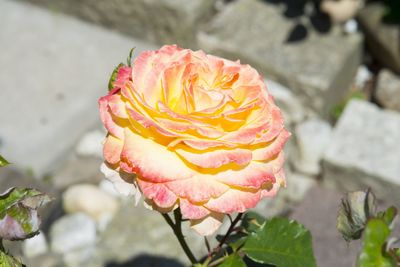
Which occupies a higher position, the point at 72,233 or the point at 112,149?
the point at 112,149

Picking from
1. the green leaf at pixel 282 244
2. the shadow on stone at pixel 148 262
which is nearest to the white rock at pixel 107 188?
the shadow on stone at pixel 148 262

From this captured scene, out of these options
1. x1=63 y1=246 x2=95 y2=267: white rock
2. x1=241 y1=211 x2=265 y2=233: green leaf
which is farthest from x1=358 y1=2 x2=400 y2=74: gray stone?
x1=241 y1=211 x2=265 y2=233: green leaf

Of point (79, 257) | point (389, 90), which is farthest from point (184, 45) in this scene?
point (79, 257)

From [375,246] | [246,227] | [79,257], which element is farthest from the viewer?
[79,257]

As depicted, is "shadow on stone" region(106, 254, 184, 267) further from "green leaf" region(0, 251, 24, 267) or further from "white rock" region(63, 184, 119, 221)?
"green leaf" region(0, 251, 24, 267)

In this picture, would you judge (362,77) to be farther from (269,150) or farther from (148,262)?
(269,150)

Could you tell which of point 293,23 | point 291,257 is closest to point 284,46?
point 293,23

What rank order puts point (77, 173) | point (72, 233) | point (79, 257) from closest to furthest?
point (79, 257)
point (72, 233)
point (77, 173)

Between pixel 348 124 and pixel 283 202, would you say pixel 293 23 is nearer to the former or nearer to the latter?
pixel 348 124
